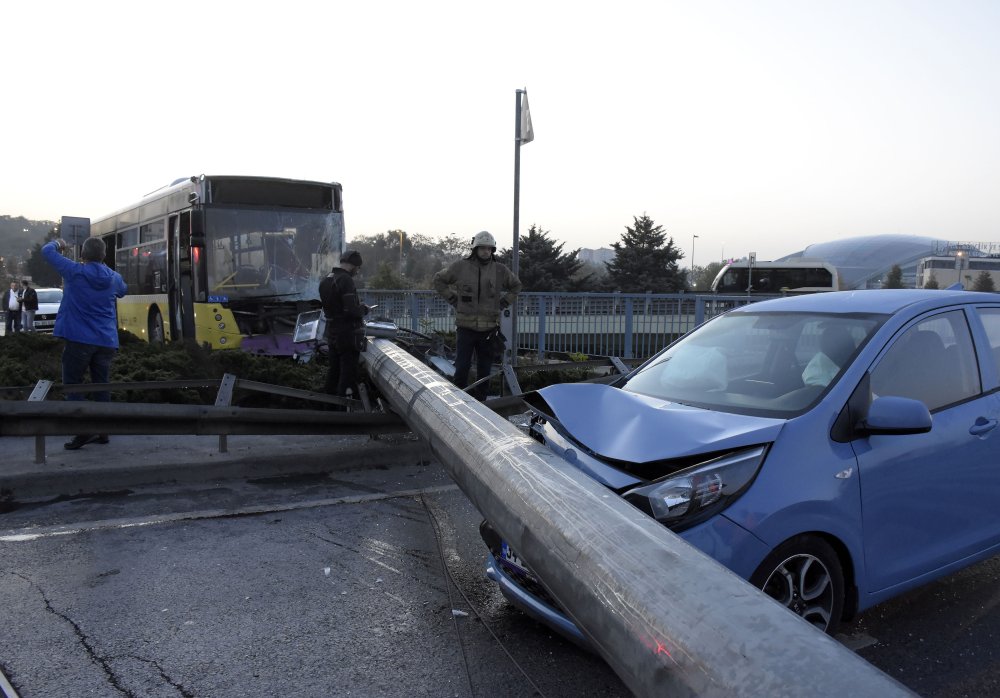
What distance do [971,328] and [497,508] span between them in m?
2.86

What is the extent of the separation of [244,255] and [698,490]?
1065 centimetres

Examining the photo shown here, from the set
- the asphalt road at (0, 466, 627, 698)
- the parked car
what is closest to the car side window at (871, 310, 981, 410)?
the asphalt road at (0, 466, 627, 698)

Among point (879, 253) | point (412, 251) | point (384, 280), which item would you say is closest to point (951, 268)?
point (879, 253)

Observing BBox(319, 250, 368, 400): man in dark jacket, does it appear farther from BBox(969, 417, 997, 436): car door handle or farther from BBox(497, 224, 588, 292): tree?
BBox(497, 224, 588, 292): tree

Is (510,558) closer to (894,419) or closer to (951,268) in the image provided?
(894,419)

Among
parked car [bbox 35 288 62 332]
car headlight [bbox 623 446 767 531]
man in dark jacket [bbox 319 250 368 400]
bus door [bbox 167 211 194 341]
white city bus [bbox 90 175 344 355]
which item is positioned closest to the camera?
car headlight [bbox 623 446 767 531]

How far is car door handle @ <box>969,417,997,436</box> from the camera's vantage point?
12.7ft

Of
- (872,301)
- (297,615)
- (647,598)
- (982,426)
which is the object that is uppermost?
(872,301)

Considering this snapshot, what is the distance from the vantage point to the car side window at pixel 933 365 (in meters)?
3.74

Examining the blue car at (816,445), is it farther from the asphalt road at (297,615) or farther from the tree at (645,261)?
the tree at (645,261)

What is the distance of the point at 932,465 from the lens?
3.62 m

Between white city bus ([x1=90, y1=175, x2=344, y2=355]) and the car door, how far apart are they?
388 inches

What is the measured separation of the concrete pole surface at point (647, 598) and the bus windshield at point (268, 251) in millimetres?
9675

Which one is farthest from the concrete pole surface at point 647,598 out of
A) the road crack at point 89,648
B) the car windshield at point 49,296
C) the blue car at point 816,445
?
the car windshield at point 49,296
